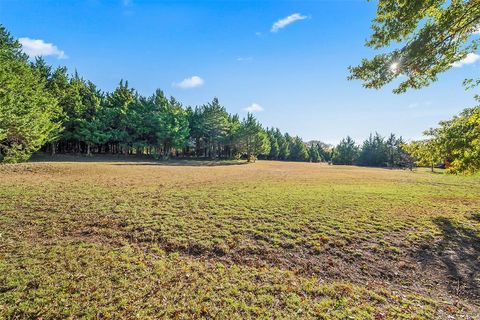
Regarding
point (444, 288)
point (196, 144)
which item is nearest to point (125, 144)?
point (196, 144)

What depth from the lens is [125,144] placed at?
49.7 meters

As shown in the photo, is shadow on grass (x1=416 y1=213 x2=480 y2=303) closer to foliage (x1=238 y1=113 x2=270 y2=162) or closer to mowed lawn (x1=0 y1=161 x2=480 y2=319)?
mowed lawn (x1=0 y1=161 x2=480 y2=319)

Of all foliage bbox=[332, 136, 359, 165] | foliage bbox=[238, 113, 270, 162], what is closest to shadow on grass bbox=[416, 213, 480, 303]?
foliage bbox=[238, 113, 270, 162]

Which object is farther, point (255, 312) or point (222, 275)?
point (222, 275)

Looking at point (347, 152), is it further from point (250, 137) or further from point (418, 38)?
point (418, 38)

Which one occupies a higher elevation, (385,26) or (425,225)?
(385,26)

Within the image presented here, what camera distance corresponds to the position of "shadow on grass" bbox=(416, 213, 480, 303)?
6.31 meters

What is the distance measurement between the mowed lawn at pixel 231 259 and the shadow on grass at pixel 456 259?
0.16 feet

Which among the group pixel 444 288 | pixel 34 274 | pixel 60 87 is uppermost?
pixel 60 87

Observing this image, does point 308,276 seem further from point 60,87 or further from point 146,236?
point 60,87

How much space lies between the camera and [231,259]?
23.4 feet

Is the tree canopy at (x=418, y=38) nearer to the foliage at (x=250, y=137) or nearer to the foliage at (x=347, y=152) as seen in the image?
the foliage at (x=250, y=137)

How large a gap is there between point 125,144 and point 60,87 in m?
15.2

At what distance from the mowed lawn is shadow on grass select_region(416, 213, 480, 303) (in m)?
0.05
